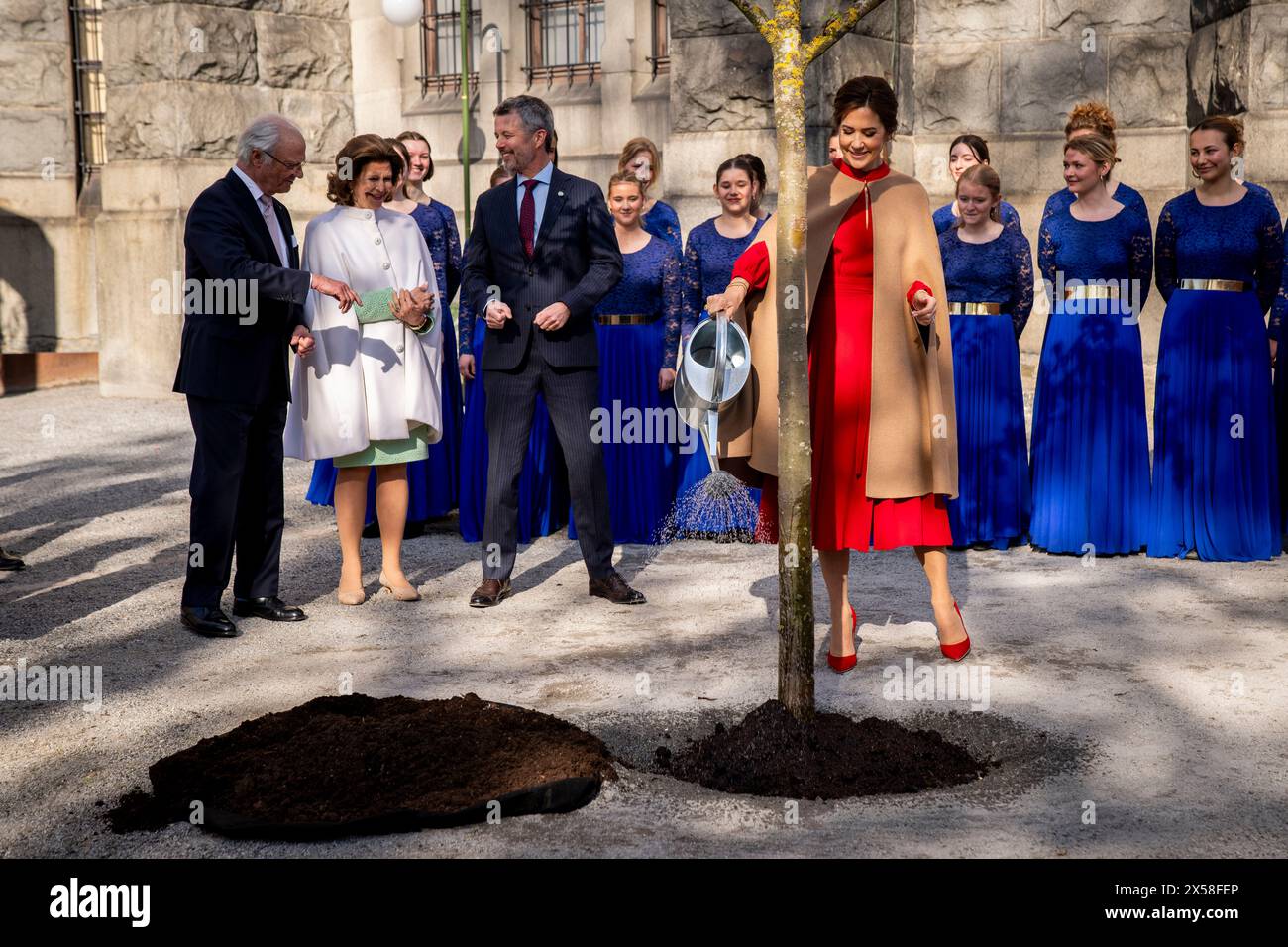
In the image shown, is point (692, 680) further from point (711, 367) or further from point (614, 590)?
point (614, 590)

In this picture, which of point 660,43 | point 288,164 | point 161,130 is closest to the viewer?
point 288,164

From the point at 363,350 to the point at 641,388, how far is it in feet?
7.13

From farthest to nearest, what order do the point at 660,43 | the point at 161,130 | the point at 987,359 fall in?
1. the point at 161,130
2. the point at 660,43
3. the point at 987,359

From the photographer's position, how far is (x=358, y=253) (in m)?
7.19

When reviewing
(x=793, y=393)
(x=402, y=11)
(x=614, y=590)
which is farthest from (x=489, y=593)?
(x=402, y=11)

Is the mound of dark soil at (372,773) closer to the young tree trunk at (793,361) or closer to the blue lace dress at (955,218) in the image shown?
the young tree trunk at (793,361)

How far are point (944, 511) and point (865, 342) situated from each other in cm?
72

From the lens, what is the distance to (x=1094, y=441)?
836 centimetres

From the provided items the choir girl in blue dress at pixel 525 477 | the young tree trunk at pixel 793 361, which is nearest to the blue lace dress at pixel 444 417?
the choir girl in blue dress at pixel 525 477

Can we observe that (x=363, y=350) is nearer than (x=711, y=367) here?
No

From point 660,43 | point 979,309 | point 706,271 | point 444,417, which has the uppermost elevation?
point 660,43

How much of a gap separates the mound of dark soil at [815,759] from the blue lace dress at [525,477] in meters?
4.11

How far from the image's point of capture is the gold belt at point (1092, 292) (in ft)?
27.1

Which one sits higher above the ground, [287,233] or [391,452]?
[287,233]
